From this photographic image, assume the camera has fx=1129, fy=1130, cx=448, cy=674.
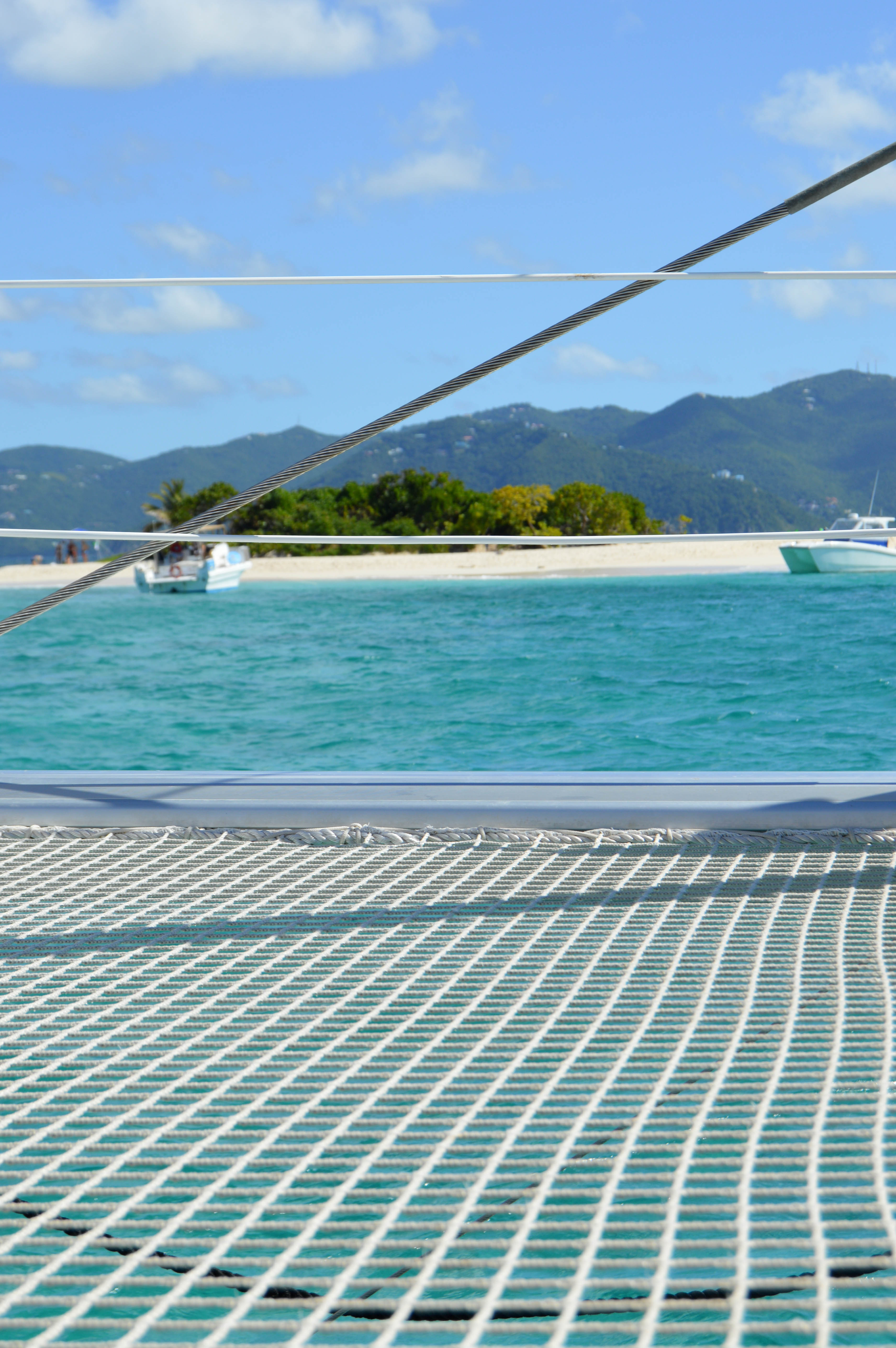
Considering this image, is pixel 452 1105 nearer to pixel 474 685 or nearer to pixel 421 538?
pixel 421 538

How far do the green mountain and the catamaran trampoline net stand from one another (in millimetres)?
53414

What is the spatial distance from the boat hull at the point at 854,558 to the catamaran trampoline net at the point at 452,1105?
909 inches

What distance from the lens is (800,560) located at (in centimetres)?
2814

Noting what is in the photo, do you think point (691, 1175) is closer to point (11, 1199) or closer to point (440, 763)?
point (11, 1199)

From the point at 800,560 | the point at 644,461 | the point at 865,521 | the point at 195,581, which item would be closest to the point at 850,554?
the point at 865,521

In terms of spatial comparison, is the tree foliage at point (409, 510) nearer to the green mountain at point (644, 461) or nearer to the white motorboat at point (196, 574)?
the white motorboat at point (196, 574)

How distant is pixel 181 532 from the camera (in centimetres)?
208

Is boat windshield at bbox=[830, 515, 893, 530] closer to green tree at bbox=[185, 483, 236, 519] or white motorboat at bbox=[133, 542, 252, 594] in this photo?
white motorboat at bbox=[133, 542, 252, 594]

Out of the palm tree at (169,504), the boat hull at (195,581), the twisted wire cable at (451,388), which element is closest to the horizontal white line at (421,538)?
the twisted wire cable at (451,388)

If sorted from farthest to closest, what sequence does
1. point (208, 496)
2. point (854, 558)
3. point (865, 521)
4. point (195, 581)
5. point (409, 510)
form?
1. point (409, 510)
2. point (208, 496)
3. point (195, 581)
4. point (854, 558)
5. point (865, 521)

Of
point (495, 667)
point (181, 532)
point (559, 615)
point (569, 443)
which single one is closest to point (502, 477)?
point (569, 443)

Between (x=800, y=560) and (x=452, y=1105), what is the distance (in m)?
28.6

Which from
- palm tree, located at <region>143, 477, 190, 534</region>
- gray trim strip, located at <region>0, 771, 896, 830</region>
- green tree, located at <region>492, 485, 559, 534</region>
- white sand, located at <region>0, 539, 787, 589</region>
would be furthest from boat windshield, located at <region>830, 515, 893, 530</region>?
palm tree, located at <region>143, 477, 190, 534</region>

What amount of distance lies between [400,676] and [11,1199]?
13.4 metres
